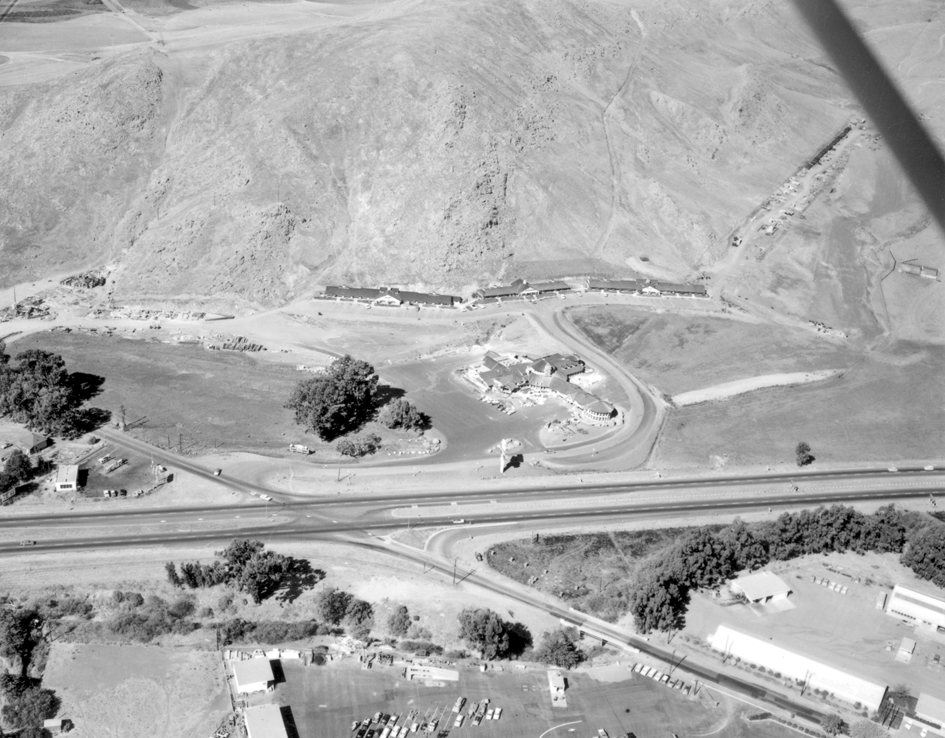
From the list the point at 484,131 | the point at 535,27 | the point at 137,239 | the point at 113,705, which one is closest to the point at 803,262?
the point at 484,131

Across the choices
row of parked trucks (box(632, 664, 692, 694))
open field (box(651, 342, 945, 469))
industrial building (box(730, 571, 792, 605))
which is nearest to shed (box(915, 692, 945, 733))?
→ industrial building (box(730, 571, 792, 605))

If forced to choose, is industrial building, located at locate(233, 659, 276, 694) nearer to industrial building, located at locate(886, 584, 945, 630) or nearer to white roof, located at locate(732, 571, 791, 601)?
white roof, located at locate(732, 571, 791, 601)

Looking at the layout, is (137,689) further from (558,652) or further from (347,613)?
(558,652)

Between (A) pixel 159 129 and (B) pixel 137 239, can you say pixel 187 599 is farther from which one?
(A) pixel 159 129

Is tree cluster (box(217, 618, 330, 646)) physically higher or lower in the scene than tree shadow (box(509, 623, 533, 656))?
lower

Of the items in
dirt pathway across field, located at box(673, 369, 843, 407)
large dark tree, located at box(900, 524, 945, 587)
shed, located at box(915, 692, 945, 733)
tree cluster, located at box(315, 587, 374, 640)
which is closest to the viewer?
shed, located at box(915, 692, 945, 733)

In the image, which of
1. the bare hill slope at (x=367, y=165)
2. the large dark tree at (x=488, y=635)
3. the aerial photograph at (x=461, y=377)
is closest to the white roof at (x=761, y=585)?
the aerial photograph at (x=461, y=377)

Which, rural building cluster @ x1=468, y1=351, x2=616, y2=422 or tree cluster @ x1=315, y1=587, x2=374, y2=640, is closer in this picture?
tree cluster @ x1=315, y1=587, x2=374, y2=640

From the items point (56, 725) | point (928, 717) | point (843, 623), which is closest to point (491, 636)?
point (843, 623)
